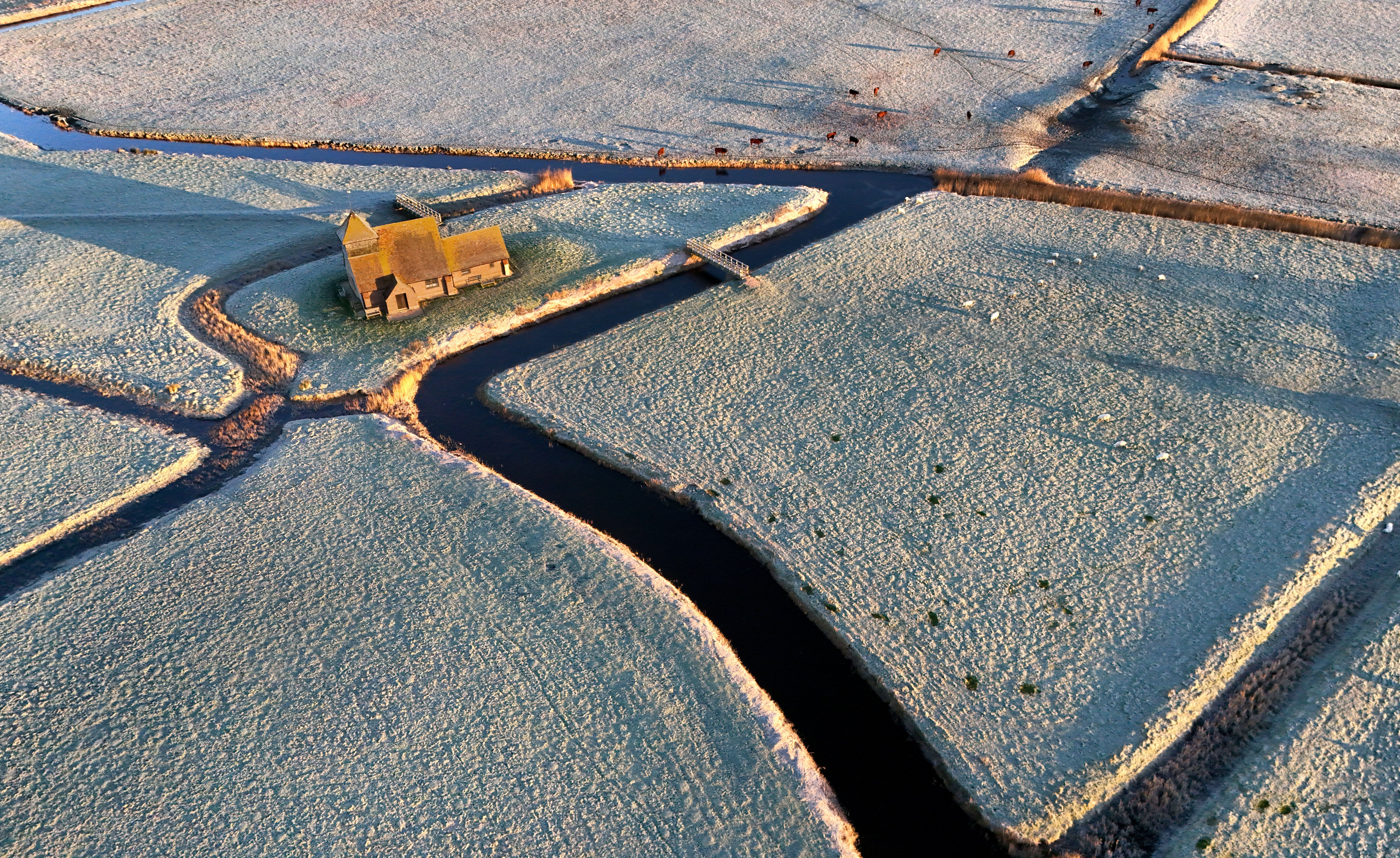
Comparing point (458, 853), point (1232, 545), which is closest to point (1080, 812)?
point (1232, 545)

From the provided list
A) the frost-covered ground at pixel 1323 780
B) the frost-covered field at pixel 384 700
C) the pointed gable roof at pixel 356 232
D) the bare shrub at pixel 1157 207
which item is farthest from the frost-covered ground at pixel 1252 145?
the frost-covered field at pixel 384 700

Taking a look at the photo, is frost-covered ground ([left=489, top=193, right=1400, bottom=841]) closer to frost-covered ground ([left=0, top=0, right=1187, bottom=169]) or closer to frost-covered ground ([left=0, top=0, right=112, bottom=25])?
frost-covered ground ([left=0, top=0, right=1187, bottom=169])

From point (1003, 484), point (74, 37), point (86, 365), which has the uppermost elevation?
point (74, 37)

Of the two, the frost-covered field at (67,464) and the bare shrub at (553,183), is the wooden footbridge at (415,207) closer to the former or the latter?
the bare shrub at (553,183)

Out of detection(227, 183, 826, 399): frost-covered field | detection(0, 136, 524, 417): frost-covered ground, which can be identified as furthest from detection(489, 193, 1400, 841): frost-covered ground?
detection(0, 136, 524, 417): frost-covered ground

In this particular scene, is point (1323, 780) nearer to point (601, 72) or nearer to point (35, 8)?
point (601, 72)

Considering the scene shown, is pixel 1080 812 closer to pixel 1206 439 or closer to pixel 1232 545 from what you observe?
pixel 1232 545
